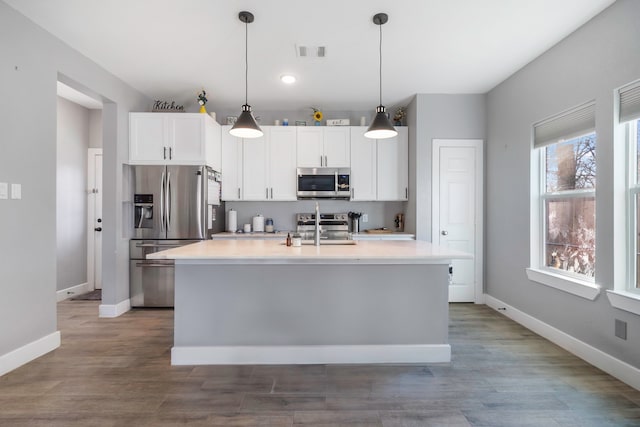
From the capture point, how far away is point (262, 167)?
4.55 meters

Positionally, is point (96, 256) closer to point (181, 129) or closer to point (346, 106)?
point (181, 129)

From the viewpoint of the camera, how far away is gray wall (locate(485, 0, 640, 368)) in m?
2.30

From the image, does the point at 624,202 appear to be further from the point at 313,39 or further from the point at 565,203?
the point at 313,39

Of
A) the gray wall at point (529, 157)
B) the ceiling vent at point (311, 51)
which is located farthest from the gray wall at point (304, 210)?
the ceiling vent at point (311, 51)

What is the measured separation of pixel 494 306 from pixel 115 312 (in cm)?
445

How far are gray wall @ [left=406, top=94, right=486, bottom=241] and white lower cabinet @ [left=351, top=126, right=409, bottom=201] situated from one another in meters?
0.33

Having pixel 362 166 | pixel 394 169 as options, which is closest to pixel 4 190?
pixel 362 166

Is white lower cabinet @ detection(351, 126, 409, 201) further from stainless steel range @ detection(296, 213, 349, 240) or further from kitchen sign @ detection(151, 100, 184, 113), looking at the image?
kitchen sign @ detection(151, 100, 184, 113)

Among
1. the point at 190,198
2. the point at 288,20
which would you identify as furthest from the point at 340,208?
the point at 288,20

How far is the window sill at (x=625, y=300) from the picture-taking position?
213 centimetres

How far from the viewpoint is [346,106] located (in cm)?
462

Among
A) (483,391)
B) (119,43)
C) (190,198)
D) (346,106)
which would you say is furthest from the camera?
(346,106)

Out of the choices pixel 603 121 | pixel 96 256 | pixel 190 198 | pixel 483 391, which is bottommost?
pixel 483 391

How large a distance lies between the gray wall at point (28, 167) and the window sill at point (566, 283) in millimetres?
4385
